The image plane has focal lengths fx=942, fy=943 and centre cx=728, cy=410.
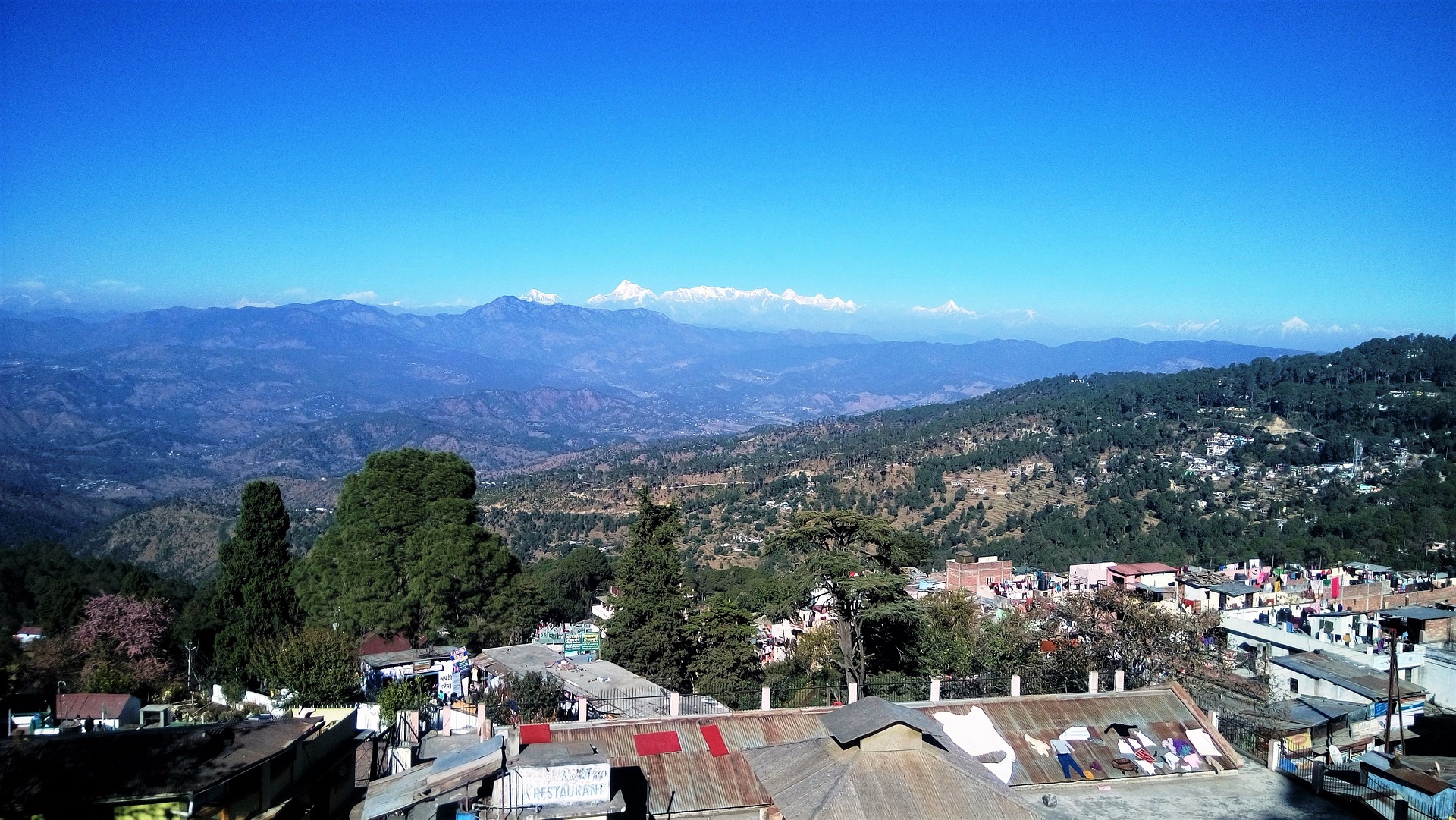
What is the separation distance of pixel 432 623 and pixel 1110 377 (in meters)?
118

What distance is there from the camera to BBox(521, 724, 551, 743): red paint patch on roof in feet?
40.3

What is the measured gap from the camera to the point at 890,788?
991 cm

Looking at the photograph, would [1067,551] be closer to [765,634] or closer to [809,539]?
[765,634]

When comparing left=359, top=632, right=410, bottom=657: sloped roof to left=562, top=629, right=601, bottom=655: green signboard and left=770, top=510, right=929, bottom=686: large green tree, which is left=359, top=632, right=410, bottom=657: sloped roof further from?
left=770, top=510, right=929, bottom=686: large green tree

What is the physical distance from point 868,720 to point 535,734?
180 inches

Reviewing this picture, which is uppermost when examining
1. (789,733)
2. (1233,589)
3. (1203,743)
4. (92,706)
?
(789,733)

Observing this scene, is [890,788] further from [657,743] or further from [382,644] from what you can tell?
[382,644]

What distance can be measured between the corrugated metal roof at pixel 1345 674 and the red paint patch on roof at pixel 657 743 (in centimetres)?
1654

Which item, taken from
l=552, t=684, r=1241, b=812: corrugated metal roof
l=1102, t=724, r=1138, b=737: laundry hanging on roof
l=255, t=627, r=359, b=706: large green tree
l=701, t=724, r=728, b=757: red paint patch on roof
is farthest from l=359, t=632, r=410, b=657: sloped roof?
l=1102, t=724, r=1138, b=737: laundry hanging on roof

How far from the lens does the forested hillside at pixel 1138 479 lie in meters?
51.9

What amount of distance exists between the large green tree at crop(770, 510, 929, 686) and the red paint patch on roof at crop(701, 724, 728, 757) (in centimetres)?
516

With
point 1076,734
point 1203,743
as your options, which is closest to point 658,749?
point 1076,734

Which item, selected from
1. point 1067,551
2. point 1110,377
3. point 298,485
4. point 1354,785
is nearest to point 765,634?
point 1354,785

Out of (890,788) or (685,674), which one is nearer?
(890,788)
